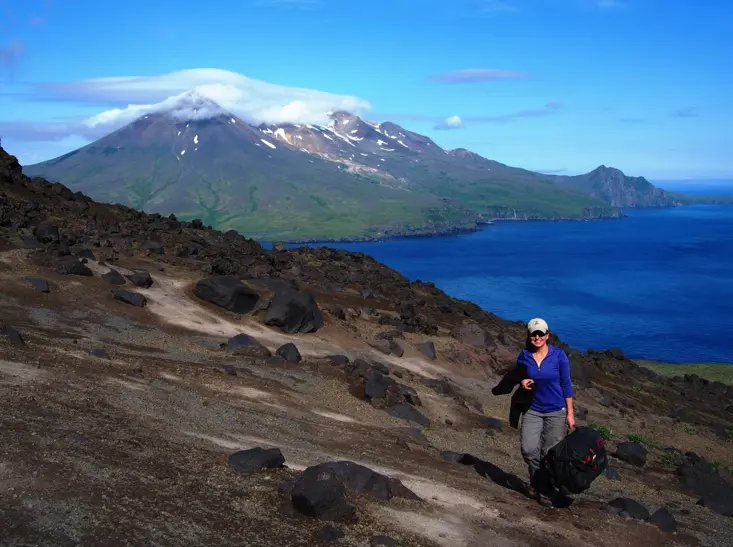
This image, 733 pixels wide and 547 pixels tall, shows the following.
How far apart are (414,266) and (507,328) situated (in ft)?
Result: 404

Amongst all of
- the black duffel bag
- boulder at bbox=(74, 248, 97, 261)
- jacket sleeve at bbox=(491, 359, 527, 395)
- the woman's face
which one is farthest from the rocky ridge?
the woman's face

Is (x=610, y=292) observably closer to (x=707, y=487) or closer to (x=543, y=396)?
(x=707, y=487)

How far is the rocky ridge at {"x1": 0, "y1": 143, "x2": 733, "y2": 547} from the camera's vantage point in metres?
9.35

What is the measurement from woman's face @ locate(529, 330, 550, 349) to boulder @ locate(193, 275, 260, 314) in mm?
18393

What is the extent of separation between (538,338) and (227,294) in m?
18.6

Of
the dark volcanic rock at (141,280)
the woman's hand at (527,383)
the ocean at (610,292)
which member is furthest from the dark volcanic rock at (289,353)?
the ocean at (610,292)

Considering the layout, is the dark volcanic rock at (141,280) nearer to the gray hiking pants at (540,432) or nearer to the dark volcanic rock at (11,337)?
the dark volcanic rock at (11,337)

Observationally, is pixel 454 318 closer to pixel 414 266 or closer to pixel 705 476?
pixel 705 476

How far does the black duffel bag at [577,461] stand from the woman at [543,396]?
14.3 inches

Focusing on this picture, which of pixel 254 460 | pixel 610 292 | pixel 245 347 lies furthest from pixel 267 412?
pixel 610 292

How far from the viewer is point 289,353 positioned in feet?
76.9

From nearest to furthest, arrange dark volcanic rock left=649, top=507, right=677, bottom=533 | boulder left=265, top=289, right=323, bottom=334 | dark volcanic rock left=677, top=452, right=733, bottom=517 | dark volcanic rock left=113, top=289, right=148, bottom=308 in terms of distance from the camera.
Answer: dark volcanic rock left=649, top=507, right=677, bottom=533 < dark volcanic rock left=677, top=452, right=733, bottom=517 < dark volcanic rock left=113, top=289, right=148, bottom=308 < boulder left=265, top=289, right=323, bottom=334

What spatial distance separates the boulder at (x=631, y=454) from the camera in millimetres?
21688

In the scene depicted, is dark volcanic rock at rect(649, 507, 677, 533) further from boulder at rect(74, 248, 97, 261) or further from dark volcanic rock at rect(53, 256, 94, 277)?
boulder at rect(74, 248, 97, 261)
